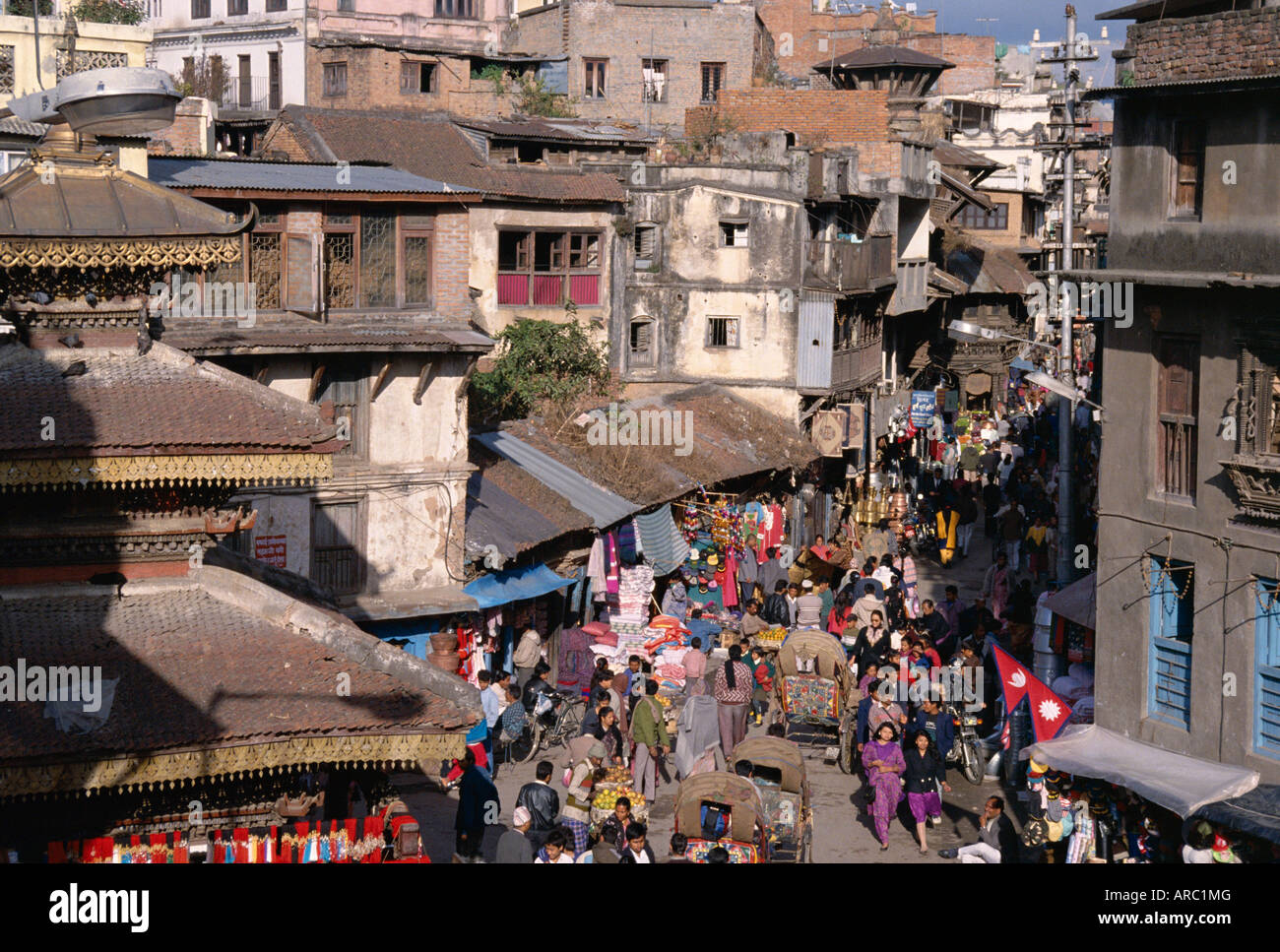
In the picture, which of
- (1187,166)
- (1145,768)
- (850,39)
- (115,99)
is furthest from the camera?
(850,39)

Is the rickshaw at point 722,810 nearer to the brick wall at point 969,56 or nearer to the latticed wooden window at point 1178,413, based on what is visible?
the latticed wooden window at point 1178,413

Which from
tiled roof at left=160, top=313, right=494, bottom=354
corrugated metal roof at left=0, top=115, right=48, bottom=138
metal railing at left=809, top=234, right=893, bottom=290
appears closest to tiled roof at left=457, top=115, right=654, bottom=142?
metal railing at left=809, top=234, right=893, bottom=290

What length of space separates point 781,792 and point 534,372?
19239 millimetres

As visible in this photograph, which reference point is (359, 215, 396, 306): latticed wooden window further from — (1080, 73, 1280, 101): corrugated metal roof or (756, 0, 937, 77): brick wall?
(756, 0, 937, 77): brick wall

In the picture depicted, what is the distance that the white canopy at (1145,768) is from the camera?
1639 cm

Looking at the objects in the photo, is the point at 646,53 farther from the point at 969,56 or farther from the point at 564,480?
the point at 564,480

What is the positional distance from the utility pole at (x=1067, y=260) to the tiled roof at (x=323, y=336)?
29.7 ft

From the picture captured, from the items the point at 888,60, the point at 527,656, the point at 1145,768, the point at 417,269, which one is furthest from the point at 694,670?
the point at 888,60

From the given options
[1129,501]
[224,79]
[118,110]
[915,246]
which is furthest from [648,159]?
[118,110]

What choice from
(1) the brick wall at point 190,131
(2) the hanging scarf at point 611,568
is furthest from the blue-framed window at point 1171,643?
(1) the brick wall at point 190,131

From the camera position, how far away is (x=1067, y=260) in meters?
24.5

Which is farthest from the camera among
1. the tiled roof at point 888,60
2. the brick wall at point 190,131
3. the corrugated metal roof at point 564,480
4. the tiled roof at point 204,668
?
the tiled roof at point 888,60

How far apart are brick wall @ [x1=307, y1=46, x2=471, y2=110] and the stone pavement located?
33.1m

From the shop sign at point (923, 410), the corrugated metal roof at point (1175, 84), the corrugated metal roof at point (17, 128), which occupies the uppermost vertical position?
the corrugated metal roof at point (1175, 84)
